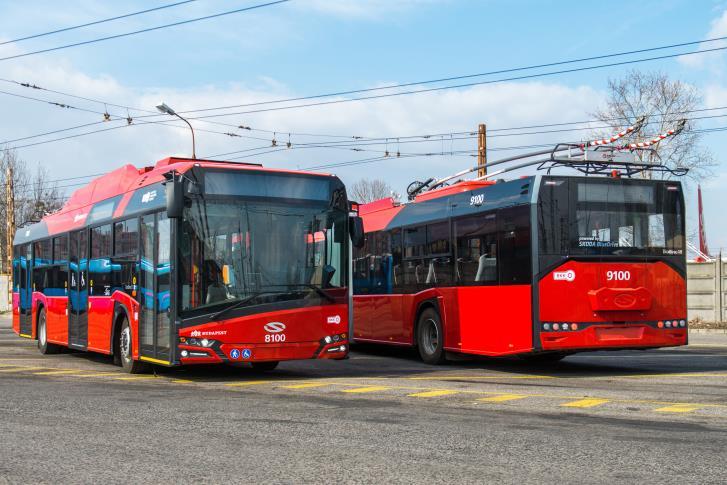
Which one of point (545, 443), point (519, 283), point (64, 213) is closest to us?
point (545, 443)

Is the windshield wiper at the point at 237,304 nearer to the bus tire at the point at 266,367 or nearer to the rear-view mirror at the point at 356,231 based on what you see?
the rear-view mirror at the point at 356,231

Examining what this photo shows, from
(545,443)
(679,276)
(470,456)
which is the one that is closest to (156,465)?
(470,456)

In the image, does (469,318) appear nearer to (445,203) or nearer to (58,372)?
(445,203)

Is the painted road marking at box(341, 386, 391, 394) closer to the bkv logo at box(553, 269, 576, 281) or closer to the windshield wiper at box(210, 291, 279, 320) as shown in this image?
the windshield wiper at box(210, 291, 279, 320)

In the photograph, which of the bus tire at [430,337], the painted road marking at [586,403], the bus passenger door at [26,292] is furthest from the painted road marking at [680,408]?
the bus passenger door at [26,292]

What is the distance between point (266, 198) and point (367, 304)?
650 cm

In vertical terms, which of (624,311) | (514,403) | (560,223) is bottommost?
(514,403)

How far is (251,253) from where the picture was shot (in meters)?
13.2

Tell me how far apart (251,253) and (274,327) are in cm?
111

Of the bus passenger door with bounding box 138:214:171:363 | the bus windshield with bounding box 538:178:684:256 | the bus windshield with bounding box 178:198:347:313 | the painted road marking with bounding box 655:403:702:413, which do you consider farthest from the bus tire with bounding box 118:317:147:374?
the painted road marking with bounding box 655:403:702:413

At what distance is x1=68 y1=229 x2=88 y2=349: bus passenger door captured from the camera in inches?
680

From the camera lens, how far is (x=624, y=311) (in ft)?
46.6

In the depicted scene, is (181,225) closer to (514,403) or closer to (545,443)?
(514,403)

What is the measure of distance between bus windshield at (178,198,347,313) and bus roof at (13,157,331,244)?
66 cm
